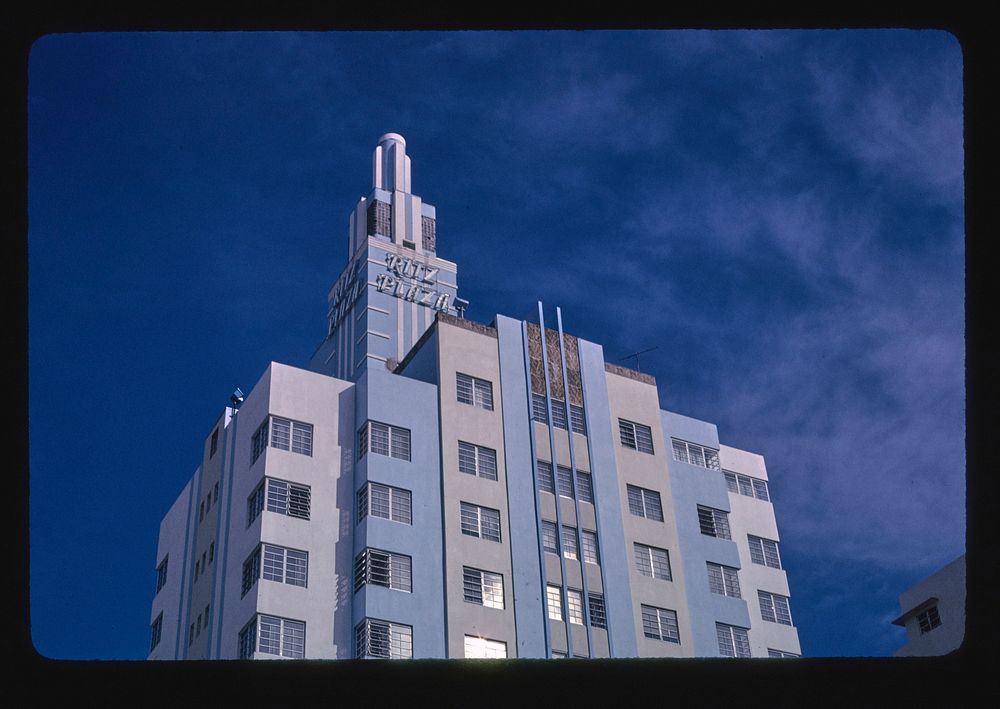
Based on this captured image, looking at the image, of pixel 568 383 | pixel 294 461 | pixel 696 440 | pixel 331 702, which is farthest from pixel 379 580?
pixel 331 702

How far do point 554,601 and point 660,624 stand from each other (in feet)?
13.3

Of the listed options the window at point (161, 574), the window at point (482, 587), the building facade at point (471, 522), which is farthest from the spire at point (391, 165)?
the window at point (482, 587)

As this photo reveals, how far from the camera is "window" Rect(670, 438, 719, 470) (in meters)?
42.7

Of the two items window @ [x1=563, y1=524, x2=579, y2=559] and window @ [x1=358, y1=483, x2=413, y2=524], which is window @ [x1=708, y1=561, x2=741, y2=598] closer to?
window @ [x1=563, y1=524, x2=579, y2=559]

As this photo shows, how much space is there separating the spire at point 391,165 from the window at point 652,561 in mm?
25749

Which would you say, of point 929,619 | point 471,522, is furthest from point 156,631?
point 929,619

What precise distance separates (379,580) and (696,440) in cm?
1467

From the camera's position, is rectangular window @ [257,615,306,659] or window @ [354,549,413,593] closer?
rectangular window @ [257,615,306,659]

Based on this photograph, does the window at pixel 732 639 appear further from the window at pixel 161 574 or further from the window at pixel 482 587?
the window at pixel 161 574

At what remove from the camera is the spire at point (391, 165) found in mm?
58969

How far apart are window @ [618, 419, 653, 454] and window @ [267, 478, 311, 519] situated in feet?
38.2

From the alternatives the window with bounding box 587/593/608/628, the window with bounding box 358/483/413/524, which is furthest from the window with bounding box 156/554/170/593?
the window with bounding box 587/593/608/628

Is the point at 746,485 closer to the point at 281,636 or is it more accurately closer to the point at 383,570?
the point at 383,570

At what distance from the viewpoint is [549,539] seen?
36.9 m
